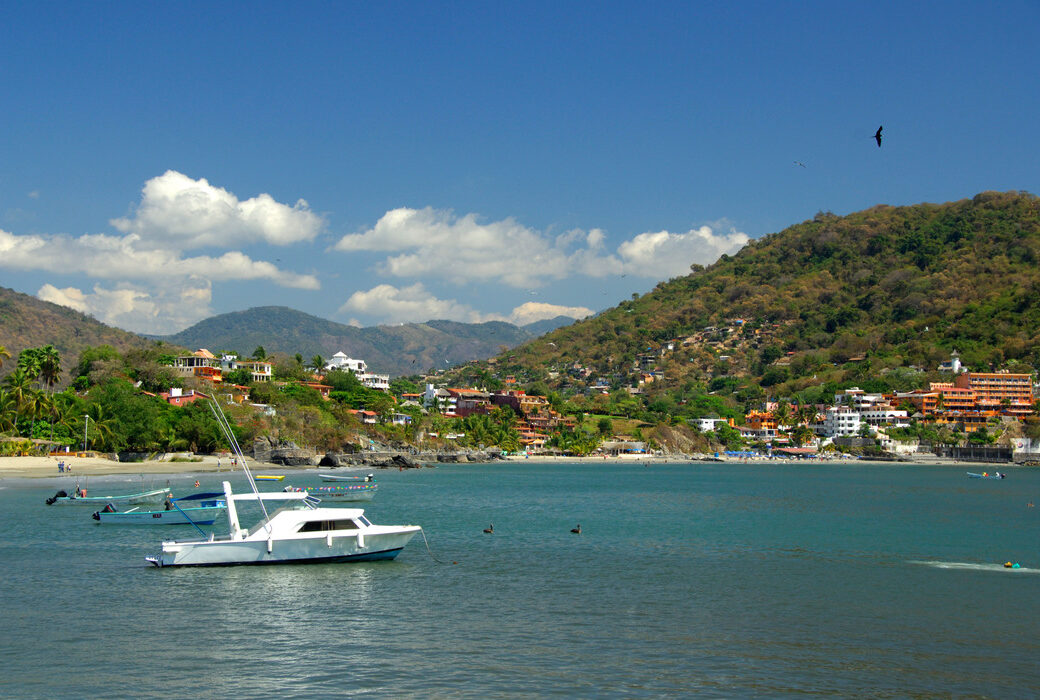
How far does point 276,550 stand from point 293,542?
64 cm

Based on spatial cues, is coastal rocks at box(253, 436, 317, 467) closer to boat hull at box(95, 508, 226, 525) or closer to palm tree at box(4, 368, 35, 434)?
palm tree at box(4, 368, 35, 434)

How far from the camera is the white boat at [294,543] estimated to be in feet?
98.0

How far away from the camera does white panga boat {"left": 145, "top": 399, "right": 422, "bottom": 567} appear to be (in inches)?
1176

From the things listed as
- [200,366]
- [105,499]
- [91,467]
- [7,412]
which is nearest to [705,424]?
[200,366]

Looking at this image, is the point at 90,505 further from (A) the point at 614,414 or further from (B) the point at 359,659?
(A) the point at 614,414

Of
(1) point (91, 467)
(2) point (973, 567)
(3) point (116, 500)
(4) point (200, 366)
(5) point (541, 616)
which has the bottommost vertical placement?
(2) point (973, 567)

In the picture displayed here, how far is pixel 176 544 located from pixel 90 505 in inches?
1000

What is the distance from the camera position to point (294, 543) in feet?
99.3

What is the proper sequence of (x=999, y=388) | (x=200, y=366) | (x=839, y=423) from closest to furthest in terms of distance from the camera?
(x=200, y=366) < (x=999, y=388) < (x=839, y=423)

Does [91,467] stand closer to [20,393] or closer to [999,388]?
[20,393]

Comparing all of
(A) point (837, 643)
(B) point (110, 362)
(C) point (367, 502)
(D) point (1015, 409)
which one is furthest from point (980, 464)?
(A) point (837, 643)

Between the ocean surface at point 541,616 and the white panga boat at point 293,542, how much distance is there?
1.77 ft

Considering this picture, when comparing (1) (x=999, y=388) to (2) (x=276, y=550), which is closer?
(2) (x=276, y=550)

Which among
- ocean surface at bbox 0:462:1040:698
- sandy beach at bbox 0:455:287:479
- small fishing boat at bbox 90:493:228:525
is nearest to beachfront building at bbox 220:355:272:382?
sandy beach at bbox 0:455:287:479
